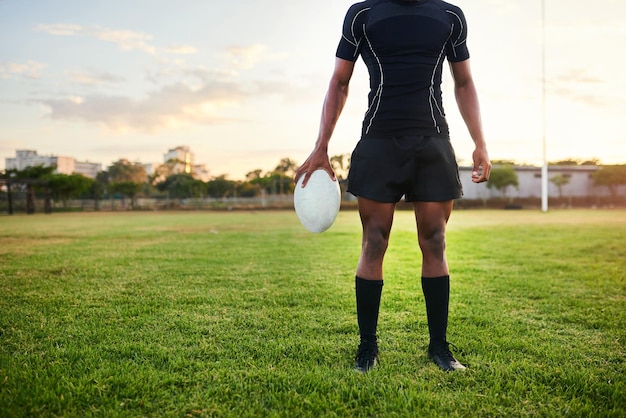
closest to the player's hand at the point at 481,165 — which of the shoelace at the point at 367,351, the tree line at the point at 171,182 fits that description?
the shoelace at the point at 367,351

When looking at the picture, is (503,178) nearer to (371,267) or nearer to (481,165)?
(481,165)

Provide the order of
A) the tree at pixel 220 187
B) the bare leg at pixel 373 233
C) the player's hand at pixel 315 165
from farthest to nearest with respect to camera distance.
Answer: the tree at pixel 220 187
the player's hand at pixel 315 165
the bare leg at pixel 373 233

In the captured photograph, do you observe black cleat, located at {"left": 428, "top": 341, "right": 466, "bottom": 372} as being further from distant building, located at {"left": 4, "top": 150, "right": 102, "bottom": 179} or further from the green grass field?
distant building, located at {"left": 4, "top": 150, "right": 102, "bottom": 179}

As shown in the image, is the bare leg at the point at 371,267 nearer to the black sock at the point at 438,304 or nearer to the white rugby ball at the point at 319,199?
the white rugby ball at the point at 319,199

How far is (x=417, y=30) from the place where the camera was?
8.09 feet

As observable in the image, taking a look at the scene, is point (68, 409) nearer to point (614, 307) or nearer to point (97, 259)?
point (614, 307)

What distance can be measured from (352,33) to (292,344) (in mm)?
1831

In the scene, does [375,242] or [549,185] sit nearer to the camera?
[375,242]

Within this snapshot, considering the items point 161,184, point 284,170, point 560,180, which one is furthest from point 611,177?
point 161,184

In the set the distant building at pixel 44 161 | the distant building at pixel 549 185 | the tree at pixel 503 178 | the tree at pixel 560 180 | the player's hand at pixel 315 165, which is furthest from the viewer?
the distant building at pixel 44 161

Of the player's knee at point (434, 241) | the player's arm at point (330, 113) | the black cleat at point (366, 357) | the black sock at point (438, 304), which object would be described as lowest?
the black cleat at point (366, 357)

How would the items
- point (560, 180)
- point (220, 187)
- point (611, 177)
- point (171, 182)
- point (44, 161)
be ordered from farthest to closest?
point (44, 161) → point (171, 182) → point (220, 187) → point (611, 177) → point (560, 180)

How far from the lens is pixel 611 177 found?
56.5m

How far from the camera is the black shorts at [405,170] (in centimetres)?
247
